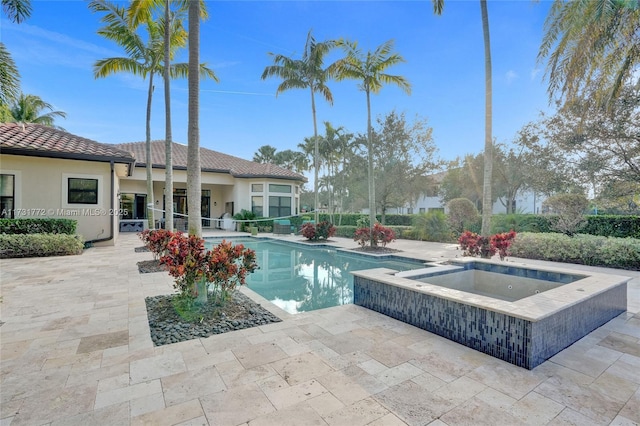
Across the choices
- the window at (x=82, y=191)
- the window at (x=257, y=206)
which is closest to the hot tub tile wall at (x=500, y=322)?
the window at (x=82, y=191)

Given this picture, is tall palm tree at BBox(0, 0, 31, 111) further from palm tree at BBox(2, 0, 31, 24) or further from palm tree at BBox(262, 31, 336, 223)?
palm tree at BBox(262, 31, 336, 223)

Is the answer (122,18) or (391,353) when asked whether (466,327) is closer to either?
(391,353)

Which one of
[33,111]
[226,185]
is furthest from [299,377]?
[33,111]

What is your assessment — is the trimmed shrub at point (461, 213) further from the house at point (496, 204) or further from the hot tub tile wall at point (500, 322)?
the house at point (496, 204)

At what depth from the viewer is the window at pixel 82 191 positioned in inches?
425

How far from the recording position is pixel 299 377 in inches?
104

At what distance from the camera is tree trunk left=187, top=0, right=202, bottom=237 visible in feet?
15.1

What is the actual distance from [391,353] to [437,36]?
12494 millimetres

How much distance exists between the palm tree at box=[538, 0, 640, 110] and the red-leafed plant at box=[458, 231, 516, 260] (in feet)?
13.3

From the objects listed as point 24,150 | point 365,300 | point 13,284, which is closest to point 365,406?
point 365,300

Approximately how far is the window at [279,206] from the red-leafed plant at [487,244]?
43.8ft

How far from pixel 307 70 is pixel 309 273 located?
10331 millimetres

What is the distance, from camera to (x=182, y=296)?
434 cm

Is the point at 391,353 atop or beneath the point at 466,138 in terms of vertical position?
beneath
